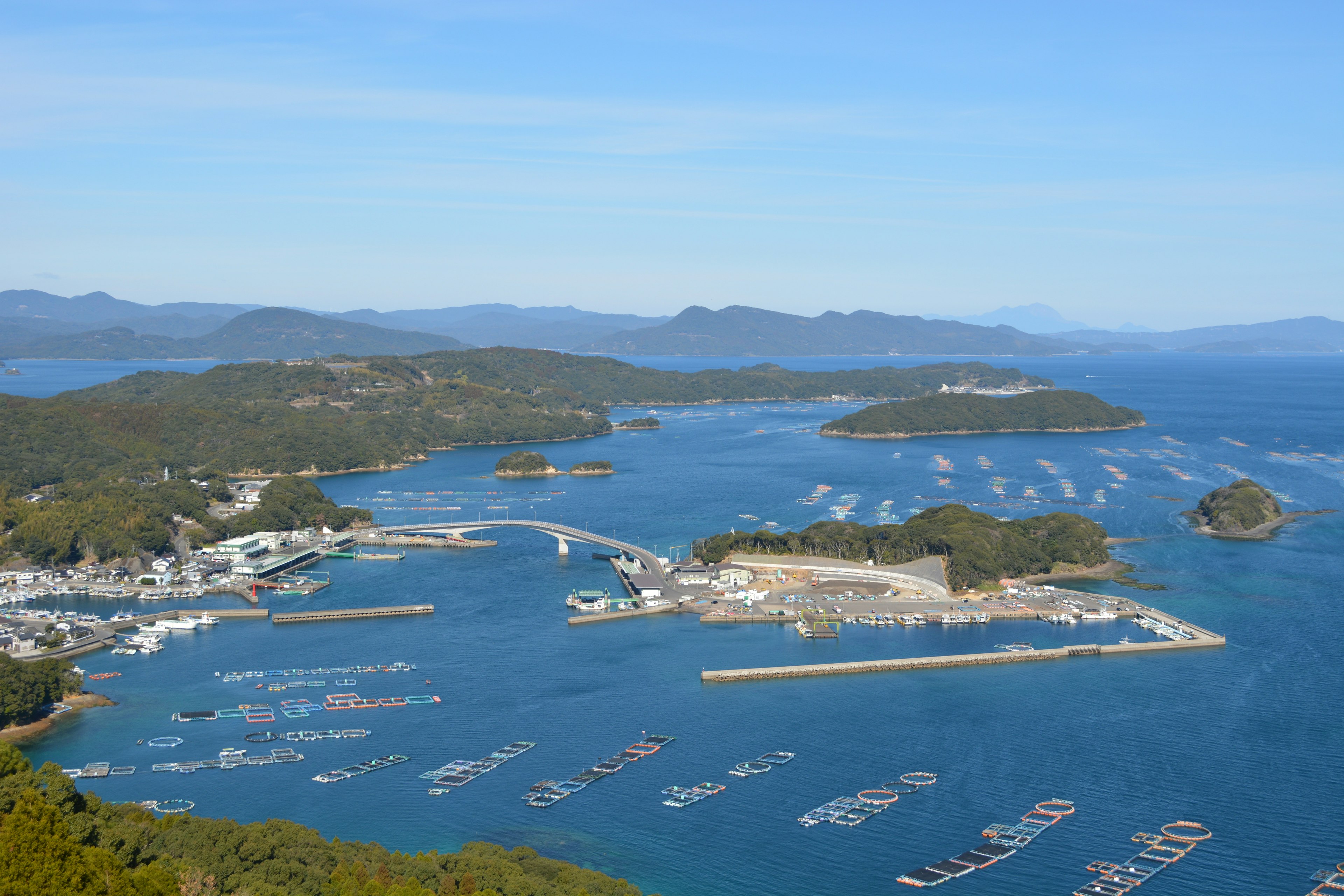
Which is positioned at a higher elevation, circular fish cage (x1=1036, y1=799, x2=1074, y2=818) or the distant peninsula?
the distant peninsula

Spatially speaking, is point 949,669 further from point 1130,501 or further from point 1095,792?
point 1130,501

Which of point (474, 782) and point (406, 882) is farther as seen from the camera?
point (474, 782)

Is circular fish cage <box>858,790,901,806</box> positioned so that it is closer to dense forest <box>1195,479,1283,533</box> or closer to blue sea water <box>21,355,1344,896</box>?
blue sea water <box>21,355,1344,896</box>

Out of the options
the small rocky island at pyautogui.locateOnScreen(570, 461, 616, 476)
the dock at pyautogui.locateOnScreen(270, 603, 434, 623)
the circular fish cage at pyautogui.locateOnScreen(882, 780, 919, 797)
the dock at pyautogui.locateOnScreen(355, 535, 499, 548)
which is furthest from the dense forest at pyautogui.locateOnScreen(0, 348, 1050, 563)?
the circular fish cage at pyautogui.locateOnScreen(882, 780, 919, 797)

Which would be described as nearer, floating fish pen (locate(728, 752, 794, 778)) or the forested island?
floating fish pen (locate(728, 752, 794, 778))

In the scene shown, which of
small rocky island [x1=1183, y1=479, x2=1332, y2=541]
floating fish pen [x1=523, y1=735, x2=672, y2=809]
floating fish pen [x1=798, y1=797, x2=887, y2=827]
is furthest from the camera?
small rocky island [x1=1183, y1=479, x2=1332, y2=541]

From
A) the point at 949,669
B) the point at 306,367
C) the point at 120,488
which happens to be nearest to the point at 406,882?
the point at 949,669

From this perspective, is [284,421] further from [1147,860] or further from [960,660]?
[1147,860]
